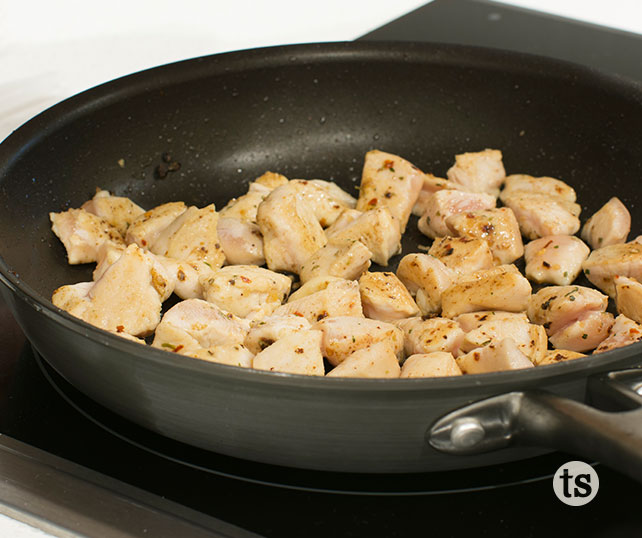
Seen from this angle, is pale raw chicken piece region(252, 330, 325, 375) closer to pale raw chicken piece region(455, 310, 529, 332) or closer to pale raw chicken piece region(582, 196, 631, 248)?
pale raw chicken piece region(455, 310, 529, 332)

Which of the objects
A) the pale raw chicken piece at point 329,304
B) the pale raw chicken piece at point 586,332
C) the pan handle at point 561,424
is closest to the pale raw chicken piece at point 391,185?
the pale raw chicken piece at point 329,304

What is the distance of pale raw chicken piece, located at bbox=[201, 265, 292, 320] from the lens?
4.44ft

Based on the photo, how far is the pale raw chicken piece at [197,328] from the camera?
48.1 inches

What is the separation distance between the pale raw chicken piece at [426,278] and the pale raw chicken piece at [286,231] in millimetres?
178

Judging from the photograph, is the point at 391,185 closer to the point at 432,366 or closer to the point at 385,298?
the point at 385,298

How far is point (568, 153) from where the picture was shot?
1736 mm

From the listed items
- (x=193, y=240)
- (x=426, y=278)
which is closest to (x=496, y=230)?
(x=426, y=278)

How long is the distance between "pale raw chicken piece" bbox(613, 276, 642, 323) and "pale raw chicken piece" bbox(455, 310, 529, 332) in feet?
0.52

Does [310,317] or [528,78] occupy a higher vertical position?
[528,78]

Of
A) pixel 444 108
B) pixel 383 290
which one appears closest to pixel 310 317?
pixel 383 290

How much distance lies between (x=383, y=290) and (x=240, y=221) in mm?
349

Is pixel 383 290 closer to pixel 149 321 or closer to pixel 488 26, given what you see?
pixel 149 321

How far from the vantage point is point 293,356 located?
113 cm

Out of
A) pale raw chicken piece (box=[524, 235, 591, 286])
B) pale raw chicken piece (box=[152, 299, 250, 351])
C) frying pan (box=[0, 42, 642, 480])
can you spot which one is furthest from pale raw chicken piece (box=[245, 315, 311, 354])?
pale raw chicken piece (box=[524, 235, 591, 286])
